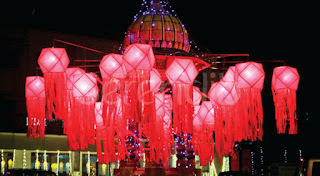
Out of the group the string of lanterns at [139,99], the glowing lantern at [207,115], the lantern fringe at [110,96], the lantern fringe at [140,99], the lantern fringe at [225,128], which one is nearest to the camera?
the lantern fringe at [140,99]

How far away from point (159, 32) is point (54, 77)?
1.31 meters

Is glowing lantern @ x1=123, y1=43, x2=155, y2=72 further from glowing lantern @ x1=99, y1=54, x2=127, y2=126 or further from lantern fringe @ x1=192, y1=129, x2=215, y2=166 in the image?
lantern fringe @ x1=192, y1=129, x2=215, y2=166

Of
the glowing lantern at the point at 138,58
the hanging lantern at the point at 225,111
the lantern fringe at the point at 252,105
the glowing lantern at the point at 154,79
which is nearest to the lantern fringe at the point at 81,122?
the glowing lantern at the point at 154,79

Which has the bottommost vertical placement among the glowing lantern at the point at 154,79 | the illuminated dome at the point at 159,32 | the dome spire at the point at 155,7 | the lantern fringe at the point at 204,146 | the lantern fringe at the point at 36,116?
the lantern fringe at the point at 204,146

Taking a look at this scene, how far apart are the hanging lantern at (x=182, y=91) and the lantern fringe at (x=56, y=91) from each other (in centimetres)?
122

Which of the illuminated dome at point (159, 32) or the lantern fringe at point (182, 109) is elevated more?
the illuminated dome at point (159, 32)

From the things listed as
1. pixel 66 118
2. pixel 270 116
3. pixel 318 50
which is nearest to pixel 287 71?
pixel 66 118

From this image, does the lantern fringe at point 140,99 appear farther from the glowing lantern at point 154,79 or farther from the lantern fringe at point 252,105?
the lantern fringe at point 252,105

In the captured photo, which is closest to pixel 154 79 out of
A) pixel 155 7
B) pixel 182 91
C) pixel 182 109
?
pixel 182 91

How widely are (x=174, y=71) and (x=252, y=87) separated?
0.95 m

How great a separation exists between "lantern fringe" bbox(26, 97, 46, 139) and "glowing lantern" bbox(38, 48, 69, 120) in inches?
10.7

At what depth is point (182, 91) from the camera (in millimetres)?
5113

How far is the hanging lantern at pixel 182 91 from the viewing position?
505 centimetres

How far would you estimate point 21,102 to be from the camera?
12.7 metres
